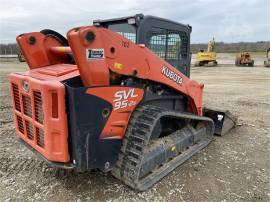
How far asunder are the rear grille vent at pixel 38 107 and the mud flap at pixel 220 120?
357 cm

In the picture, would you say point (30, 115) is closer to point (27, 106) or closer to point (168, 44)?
point (27, 106)

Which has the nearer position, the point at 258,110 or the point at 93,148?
the point at 93,148

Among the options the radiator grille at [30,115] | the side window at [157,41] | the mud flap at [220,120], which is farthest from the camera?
the mud flap at [220,120]

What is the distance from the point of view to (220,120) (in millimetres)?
5508

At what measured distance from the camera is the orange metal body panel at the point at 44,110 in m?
2.81

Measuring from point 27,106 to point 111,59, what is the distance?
1.23 meters

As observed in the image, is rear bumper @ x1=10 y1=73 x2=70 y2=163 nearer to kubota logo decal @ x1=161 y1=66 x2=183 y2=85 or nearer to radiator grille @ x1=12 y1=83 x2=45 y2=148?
radiator grille @ x1=12 y1=83 x2=45 y2=148

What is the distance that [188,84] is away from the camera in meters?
4.44

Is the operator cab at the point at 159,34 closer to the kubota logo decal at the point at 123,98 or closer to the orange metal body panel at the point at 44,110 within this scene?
the kubota logo decal at the point at 123,98

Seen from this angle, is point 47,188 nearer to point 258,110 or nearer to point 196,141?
point 196,141

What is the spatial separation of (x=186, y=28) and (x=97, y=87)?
240cm

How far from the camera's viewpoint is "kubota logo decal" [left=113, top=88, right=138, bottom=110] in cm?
311

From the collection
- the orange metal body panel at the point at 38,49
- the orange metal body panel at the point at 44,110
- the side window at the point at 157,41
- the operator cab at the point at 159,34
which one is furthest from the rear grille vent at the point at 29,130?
the side window at the point at 157,41

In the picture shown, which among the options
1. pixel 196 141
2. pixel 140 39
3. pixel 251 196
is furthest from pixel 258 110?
pixel 140 39
